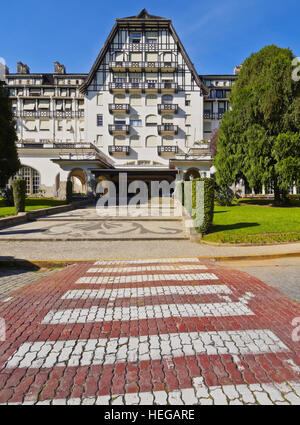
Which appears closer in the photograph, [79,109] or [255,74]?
[255,74]

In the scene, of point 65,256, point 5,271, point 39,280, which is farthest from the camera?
point 65,256

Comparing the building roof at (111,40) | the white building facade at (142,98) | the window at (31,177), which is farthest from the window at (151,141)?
the window at (31,177)

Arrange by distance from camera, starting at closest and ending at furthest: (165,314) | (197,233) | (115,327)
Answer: (115,327) → (165,314) → (197,233)

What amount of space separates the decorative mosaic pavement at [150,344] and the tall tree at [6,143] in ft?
73.1

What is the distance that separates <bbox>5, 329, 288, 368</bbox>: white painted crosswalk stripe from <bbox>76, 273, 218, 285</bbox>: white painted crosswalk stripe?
6.91 ft

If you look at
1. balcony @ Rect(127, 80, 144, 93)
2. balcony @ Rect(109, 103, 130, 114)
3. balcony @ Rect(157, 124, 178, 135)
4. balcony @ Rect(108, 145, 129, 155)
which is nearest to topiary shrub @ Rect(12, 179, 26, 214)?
balcony @ Rect(108, 145, 129, 155)

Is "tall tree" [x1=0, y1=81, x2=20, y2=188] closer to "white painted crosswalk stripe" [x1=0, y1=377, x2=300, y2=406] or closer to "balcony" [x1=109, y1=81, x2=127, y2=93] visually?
"balcony" [x1=109, y1=81, x2=127, y2=93]

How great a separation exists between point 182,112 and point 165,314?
39.7 meters

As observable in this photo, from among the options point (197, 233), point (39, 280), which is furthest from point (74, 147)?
point (39, 280)

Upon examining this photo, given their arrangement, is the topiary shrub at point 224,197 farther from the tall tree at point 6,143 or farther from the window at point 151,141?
the tall tree at point 6,143

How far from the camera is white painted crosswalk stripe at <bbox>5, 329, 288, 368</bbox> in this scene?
2.49m

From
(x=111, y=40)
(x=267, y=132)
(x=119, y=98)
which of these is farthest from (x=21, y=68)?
(x=267, y=132)
